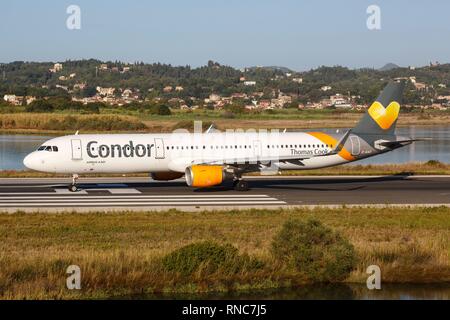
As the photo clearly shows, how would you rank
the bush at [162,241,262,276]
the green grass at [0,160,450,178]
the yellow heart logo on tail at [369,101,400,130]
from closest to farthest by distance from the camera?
the bush at [162,241,262,276] < the yellow heart logo on tail at [369,101,400,130] < the green grass at [0,160,450,178]

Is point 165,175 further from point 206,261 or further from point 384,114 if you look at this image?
point 206,261

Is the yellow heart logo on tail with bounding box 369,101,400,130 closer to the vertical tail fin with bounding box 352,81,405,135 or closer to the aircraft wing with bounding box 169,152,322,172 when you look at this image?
the vertical tail fin with bounding box 352,81,405,135

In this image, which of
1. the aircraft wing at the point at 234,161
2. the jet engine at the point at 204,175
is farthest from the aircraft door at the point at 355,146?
the jet engine at the point at 204,175

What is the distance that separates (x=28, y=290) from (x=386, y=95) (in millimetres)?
31737

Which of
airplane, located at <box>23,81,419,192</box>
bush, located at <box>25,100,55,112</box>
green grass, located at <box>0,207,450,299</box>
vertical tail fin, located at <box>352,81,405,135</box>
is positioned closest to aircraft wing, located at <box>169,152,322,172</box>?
airplane, located at <box>23,81,419,192</box>

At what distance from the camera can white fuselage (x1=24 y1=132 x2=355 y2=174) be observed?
41500mm

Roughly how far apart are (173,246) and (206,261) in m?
3.60

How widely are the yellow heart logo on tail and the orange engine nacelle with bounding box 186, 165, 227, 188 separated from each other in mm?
10895

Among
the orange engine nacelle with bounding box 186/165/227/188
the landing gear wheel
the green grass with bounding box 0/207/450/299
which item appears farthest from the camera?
the landing gear wheel

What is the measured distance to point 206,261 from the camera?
22250 millimetres

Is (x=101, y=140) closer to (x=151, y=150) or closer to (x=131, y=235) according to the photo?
(x=151, y=150)

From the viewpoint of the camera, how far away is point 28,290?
19.9 metres

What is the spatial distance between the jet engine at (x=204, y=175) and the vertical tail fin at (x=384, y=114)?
9507mm
